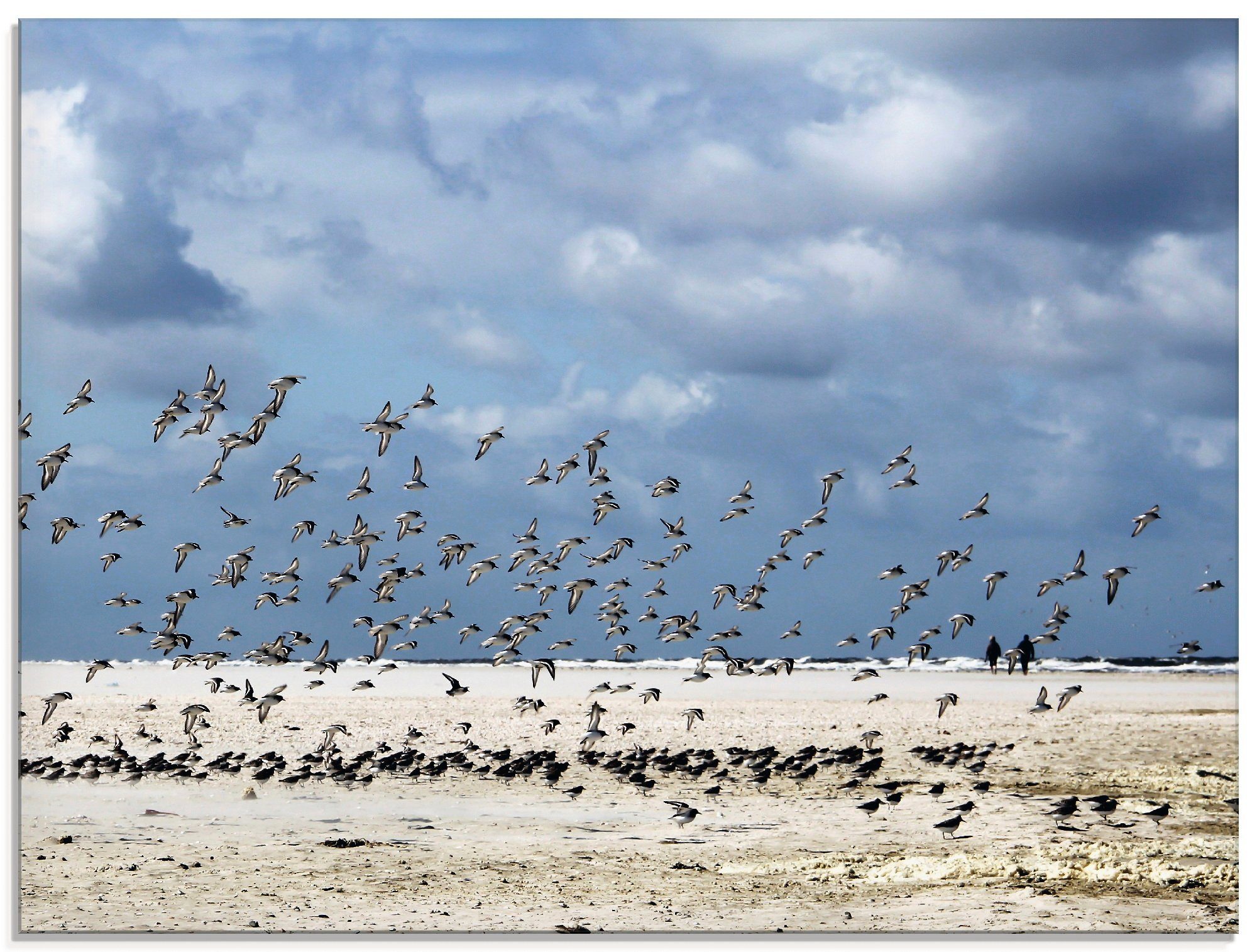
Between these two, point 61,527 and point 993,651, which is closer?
point 61,527

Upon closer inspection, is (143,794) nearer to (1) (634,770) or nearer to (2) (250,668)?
(1) (634,770)

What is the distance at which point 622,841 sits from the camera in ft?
57.9

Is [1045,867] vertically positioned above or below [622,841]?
above

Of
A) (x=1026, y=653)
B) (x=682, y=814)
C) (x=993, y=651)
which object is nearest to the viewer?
(x=682, y=814)

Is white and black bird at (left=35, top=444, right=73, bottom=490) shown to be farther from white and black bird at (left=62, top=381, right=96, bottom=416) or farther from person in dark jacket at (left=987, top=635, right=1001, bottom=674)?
person in dark jacket at (left=987, top=635, right=1001, bottom=674)

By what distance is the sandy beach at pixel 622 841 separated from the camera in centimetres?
1403

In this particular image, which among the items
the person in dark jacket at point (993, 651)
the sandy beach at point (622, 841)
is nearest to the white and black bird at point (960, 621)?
the sandy beach at point (622, 841)

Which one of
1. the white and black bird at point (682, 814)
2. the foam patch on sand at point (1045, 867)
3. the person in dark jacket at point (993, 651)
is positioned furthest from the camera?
the person in dark jacket at point (993, 651)

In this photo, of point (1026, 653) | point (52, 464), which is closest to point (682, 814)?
point (52, 464)

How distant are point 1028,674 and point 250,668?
104 feet

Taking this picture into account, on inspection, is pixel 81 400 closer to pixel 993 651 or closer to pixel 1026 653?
pixel 1026 653

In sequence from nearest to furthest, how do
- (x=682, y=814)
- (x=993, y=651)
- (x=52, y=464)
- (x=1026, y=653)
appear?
(x=52, y=464)
(x=682, y=814)
(x=1026, y=653)
(x=993, y=651)

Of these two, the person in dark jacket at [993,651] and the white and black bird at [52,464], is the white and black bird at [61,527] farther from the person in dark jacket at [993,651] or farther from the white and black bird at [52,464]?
the person in dark jacket at [993,651]

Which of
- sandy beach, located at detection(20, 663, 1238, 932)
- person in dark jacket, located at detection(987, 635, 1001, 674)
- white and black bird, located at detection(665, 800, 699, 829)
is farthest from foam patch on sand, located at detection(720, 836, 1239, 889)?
person in dark jacket, located at detection(987, 635, 1001, 674)
